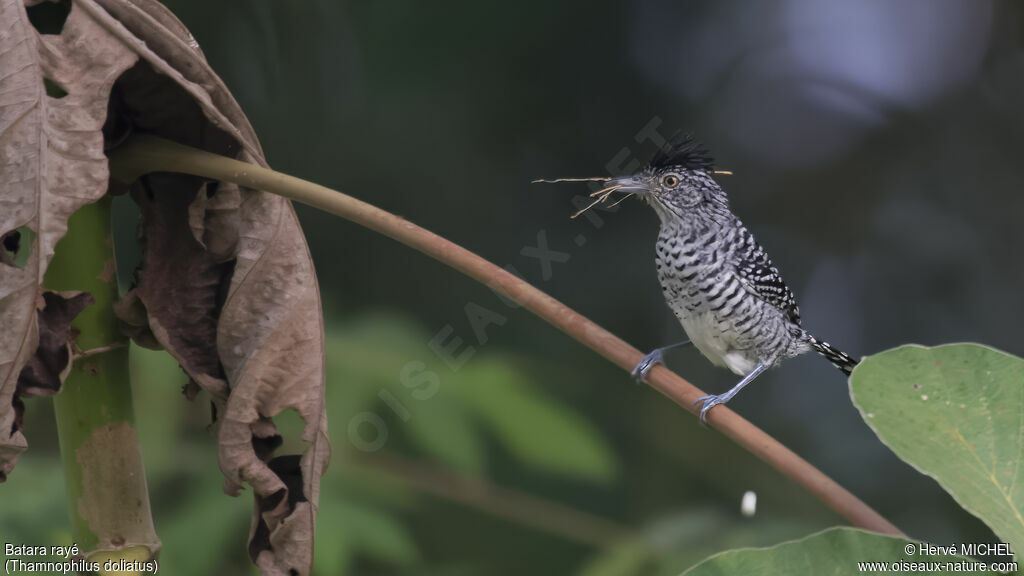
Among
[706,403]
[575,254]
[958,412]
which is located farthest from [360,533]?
[958,412]

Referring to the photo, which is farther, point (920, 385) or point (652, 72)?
point (652, 72)

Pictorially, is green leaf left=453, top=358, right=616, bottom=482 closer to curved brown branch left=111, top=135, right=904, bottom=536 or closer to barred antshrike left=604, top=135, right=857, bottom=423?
barred antshrike left=604, top=135, right=857, bottom=423

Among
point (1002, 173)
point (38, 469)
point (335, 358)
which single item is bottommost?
point (38, 469)

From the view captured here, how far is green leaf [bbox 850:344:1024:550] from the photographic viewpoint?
0.30m

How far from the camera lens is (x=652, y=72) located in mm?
1119

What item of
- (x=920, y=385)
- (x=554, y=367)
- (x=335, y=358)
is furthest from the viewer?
(x=554, y=367)

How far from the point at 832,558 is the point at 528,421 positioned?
713 mm

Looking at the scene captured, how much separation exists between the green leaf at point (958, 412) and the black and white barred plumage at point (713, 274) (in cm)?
22

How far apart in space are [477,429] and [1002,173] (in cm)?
77

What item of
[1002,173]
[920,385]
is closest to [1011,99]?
[1002,173]

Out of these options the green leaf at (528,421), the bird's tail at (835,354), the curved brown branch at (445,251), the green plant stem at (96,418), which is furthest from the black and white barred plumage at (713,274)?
the green leaf at (528,421)

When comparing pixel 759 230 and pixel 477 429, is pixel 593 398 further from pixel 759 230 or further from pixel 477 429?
pixel 759 230

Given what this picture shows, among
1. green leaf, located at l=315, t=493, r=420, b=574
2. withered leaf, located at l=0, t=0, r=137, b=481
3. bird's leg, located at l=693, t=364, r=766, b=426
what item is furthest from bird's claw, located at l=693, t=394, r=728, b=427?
green leaf, located at l=315, t=493, r=420, b=574

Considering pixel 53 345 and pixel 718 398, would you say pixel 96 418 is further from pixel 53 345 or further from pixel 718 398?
pixel 718 398
